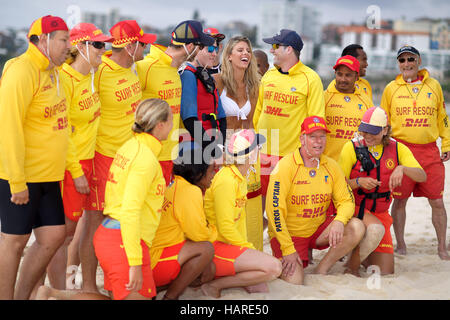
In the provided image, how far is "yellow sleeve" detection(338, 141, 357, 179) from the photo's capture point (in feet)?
16.5

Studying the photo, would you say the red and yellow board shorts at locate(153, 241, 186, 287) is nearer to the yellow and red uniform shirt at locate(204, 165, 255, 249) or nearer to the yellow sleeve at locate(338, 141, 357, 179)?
the yellow and red uniform shirt at locate(204, 165, 255, 249)

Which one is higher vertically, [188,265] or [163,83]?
[163,83]

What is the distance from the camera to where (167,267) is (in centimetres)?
401

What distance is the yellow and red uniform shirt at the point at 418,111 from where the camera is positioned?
5.87m

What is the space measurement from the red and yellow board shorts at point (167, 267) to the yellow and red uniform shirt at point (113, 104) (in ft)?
3.10

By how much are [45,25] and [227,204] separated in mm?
1840

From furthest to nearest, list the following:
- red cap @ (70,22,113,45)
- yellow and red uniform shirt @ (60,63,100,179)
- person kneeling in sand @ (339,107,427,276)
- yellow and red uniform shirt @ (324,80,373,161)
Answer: yellow and red uniform shirt @ (324,80,373,161), person kneeling in sand @ (339,107,427,276), red cap @ (70,22,113,45), yellow and red uniform shirt @ (60,63,100,179)

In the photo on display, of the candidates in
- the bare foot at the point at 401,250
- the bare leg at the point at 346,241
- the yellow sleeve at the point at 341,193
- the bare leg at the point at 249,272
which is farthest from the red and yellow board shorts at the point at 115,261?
the bare foot at the point at 401,250

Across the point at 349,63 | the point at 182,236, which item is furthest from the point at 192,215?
the point at 349,63

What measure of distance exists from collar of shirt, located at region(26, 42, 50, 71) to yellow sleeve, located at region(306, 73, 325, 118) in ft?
8.83

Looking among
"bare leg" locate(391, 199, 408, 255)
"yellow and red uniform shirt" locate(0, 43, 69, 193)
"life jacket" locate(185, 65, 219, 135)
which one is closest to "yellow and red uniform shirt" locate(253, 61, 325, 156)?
"life jacket" locate(185, 65, 219, 135)

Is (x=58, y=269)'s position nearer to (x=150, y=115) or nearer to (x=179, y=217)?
(x=179, y=217)

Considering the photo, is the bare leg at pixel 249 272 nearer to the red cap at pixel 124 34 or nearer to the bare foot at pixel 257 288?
the bare foot at pixel 257 288
